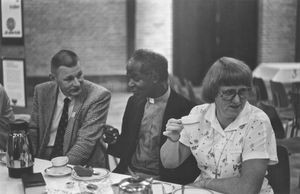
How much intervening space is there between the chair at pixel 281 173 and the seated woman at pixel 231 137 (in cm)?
11

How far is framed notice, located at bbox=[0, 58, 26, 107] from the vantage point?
423cm

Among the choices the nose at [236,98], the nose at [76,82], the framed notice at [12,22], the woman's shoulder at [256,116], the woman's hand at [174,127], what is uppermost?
the framed notice at [12,22]

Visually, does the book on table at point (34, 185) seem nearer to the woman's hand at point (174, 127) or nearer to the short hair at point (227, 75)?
the woman's hand at point (174, 127)

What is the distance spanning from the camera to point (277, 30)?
1052cm

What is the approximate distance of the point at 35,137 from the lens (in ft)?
9.98

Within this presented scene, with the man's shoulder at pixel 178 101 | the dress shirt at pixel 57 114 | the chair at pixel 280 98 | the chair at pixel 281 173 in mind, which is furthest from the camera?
the chair at pixel 280 98

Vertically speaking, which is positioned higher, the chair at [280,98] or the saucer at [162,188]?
the saucer at [162,188]

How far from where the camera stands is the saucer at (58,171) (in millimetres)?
2139

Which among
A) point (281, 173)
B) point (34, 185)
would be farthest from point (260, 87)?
point (34, 185)

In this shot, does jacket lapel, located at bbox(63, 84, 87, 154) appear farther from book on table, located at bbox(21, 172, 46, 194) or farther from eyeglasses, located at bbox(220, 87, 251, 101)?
eyeglasses, located at bbox(220, 87, 251, 101)

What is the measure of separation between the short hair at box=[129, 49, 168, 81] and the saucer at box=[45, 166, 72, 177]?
79 cm

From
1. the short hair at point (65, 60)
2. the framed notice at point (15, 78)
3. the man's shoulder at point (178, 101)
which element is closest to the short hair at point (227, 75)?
the man's shoulder at point (178, 101)

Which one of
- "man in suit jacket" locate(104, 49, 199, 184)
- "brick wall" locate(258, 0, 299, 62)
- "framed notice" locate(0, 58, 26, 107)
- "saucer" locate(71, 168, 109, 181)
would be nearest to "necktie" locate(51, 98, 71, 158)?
"man in suit jacket" locate(104, 49, 199, 184)

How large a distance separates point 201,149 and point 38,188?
0.76 meters
